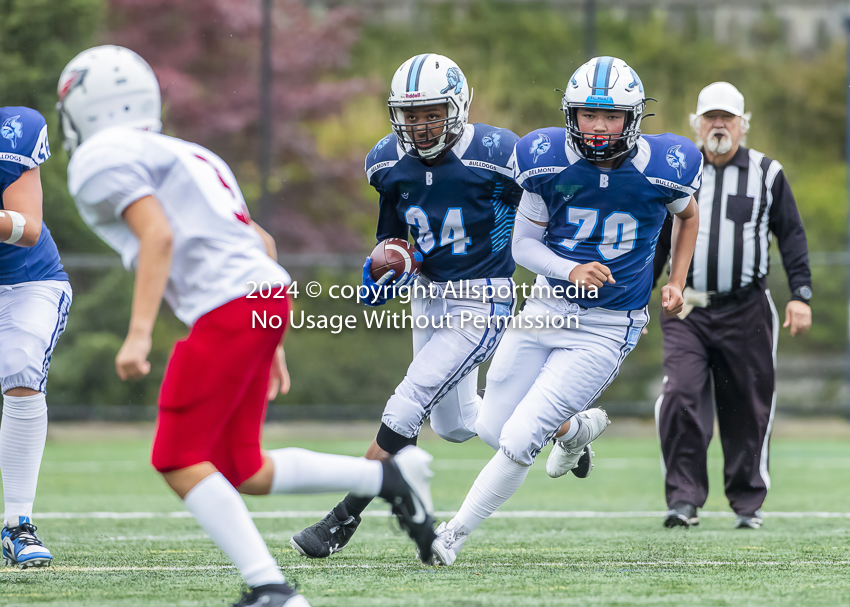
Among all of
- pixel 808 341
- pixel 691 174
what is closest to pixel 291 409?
pixel 808 341

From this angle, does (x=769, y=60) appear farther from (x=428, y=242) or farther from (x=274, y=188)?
(x=428, y=242)

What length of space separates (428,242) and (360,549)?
1278mm

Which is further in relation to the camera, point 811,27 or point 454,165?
point 811,27

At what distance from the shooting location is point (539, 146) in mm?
4039

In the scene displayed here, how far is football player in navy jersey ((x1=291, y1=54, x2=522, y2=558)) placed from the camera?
4.12 metres

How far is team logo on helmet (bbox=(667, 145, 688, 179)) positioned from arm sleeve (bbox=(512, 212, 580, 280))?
520mm

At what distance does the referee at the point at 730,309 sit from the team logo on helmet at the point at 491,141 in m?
1.41

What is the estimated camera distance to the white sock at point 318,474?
295 centimetres

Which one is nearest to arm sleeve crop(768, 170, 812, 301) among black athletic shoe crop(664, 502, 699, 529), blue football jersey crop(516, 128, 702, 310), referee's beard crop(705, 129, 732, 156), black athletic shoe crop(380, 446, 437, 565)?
referee's beard crop(705, 129, 732, 156)

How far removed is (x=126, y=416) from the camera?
1131 cm

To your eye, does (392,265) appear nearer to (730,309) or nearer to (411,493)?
(411,493)

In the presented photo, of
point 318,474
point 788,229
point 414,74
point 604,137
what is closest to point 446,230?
point 414,74

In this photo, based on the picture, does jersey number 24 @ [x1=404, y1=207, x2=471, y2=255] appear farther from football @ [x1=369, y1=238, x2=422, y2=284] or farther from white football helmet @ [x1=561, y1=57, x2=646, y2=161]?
white football helmet @ [x1=561, y1=57, x2=646, y2=161]

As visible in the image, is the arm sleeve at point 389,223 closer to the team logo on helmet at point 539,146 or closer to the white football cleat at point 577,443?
the team logo on helmet at point 539,146
